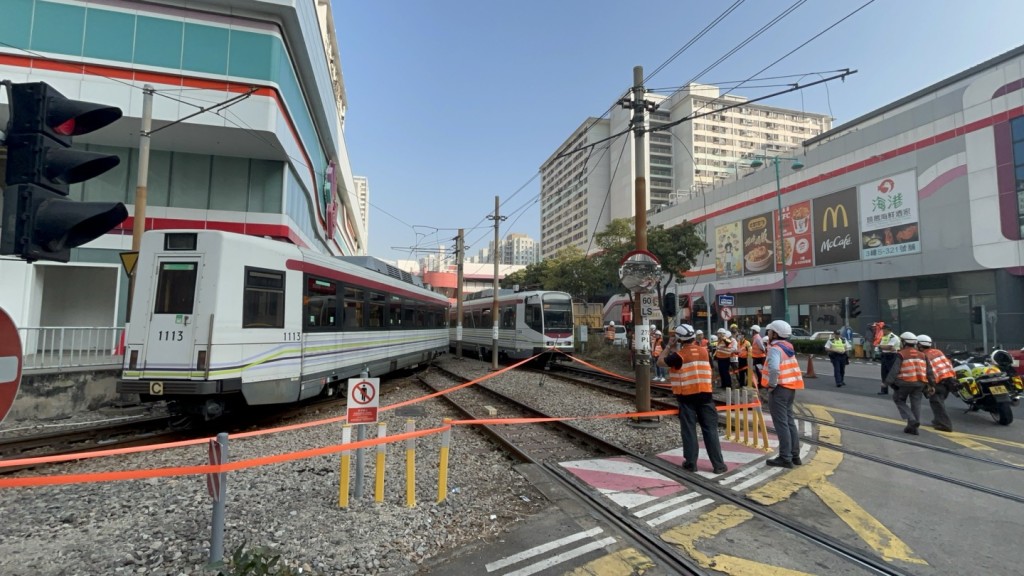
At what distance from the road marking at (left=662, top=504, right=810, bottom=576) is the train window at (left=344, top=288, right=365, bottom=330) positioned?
320 inches

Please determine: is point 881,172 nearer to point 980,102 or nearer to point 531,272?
point 980,102

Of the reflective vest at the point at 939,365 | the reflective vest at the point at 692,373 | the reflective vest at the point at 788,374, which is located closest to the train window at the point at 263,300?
the reflective vest at the point at 692,373

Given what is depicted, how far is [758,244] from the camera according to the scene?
4156 centimetres

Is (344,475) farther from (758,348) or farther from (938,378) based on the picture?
(758,348)

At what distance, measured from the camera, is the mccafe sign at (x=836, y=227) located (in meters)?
33.3

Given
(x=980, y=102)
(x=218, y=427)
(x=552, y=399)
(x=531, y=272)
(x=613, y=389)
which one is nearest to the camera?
(x=218, y=427)

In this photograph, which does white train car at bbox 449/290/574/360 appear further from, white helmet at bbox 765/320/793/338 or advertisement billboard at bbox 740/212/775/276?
advertisement billboard at bbox 740/212/775/276

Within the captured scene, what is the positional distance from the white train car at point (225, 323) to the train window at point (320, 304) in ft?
0.06

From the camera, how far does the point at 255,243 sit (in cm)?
800

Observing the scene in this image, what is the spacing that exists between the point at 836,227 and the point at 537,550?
3821 centimetres

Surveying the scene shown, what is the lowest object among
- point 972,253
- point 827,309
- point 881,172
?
point 827,309

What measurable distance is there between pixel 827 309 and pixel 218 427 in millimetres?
38802

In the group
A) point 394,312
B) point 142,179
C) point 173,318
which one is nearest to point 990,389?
point 394,312

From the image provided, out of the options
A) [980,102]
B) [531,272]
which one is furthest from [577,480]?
[531,272]
